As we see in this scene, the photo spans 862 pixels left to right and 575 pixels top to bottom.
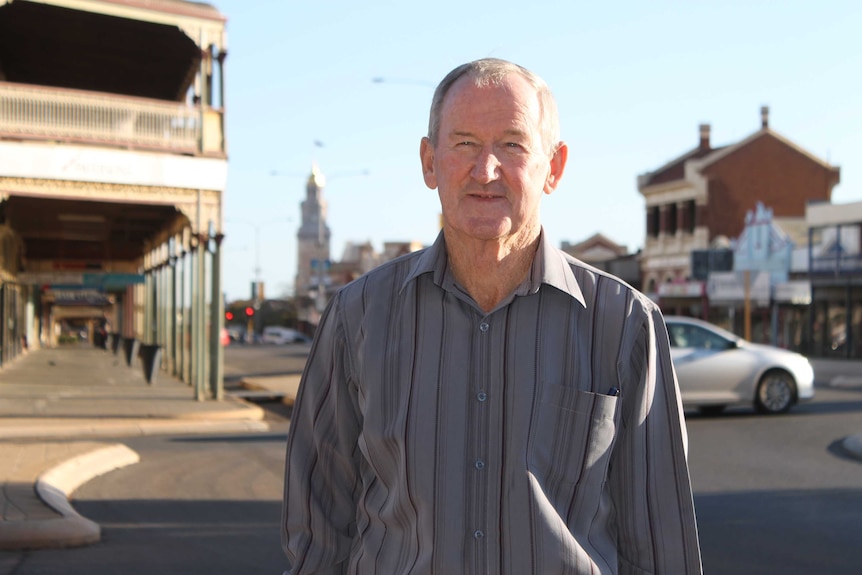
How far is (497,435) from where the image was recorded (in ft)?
7.52

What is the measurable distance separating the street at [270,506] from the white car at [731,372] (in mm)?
1181

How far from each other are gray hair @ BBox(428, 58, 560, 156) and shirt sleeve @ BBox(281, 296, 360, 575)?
A: 51cm

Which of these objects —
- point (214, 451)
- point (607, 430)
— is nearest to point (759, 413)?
point (214, 451)

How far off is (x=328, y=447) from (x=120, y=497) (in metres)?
7.96

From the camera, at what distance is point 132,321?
153 feet

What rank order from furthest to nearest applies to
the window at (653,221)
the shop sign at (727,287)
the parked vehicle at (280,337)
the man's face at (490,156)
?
the parked vehicle at (280,337) → the window at (653,221) → the shop sign at (727,287) → the man's face at (490,156)

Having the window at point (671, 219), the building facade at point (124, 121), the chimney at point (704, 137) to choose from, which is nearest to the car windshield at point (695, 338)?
the building facade at point (124, 121)

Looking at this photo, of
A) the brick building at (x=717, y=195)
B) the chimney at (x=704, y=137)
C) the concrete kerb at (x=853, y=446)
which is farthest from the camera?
the chimney at (x=704, y=137)

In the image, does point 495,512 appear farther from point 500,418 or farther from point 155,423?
point 155,423

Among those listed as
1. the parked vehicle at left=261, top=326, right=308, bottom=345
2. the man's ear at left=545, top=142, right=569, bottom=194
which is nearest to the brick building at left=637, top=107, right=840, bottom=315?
the parked vehicle at left=261, top=326, right=308, bottom=345

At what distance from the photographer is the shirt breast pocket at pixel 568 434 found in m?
2.30

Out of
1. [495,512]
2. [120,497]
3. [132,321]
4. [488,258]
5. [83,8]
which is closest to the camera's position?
[495,512]

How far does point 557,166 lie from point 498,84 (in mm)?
296

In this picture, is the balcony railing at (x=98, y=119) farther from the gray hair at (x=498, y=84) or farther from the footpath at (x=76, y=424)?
the gray hair at (x=498, y=84)
